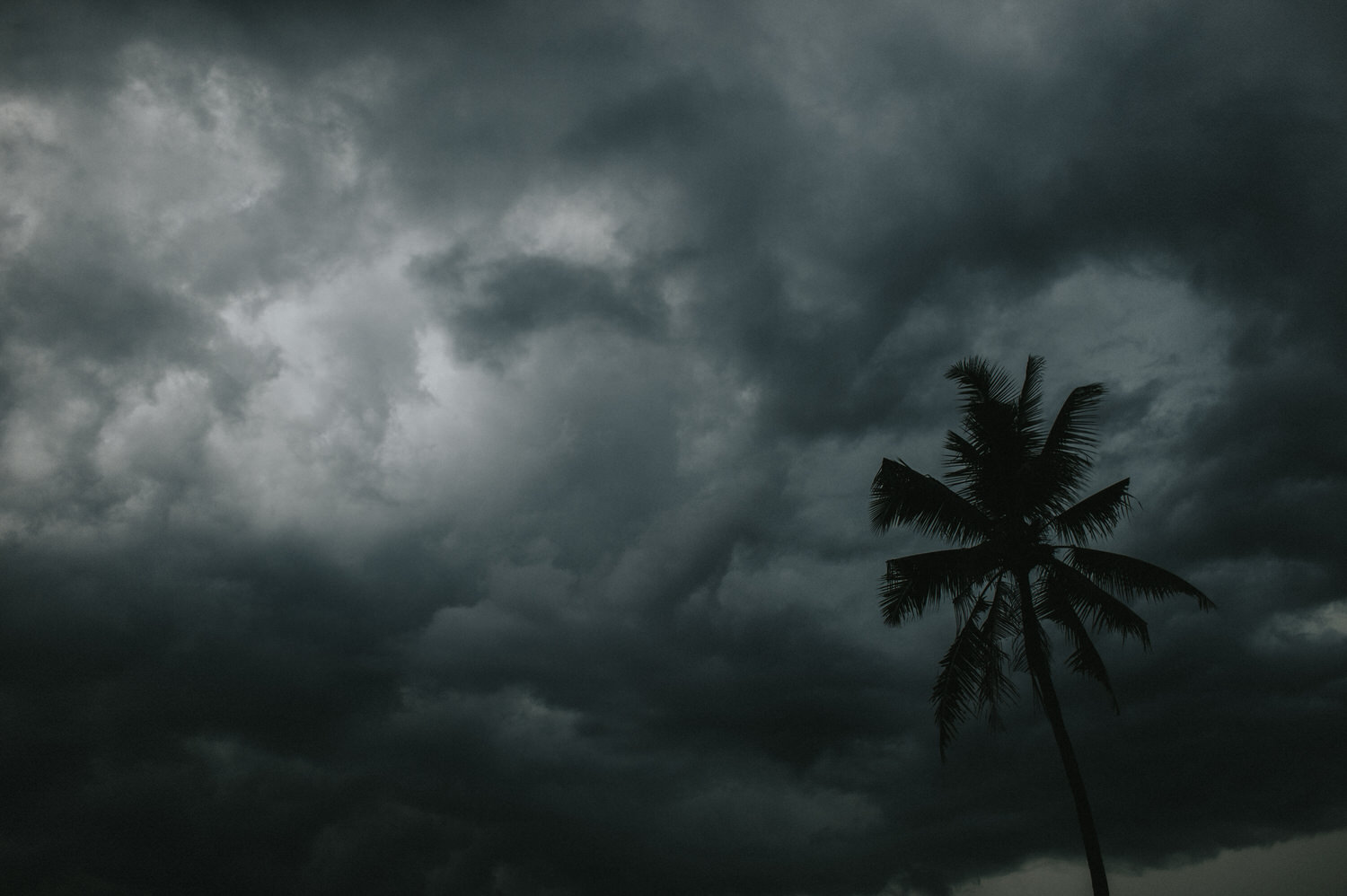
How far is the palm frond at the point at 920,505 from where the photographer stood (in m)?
21.9

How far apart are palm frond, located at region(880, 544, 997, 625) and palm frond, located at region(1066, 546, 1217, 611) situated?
92.6 inches

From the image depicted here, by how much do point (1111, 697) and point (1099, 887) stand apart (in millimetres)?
4604

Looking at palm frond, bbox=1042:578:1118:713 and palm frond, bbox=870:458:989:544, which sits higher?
palm frond, bbox=870:458:989:544

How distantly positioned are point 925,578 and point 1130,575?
4.92 metres

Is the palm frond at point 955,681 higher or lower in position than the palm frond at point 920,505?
lower

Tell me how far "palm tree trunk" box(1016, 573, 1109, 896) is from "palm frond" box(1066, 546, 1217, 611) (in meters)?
1.86

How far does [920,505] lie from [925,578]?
1.94 meters

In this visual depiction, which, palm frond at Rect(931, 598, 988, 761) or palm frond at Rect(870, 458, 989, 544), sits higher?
palm frond at Rect(870, 458, 989, 544)

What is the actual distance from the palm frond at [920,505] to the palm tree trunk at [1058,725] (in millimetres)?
1879

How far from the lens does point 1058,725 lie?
64.8ft

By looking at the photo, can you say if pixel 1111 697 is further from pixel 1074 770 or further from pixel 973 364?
pixel 973 364

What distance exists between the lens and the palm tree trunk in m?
18.8

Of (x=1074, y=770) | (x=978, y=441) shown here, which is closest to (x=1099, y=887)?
(x=1074, y=770)

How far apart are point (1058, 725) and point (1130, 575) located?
4194mm
